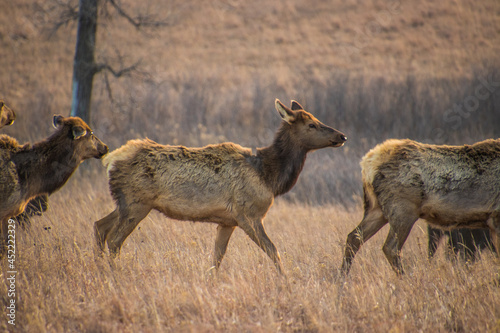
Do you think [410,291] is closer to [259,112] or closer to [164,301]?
[164,301]

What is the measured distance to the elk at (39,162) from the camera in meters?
6.03

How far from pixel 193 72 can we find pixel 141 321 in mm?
18791

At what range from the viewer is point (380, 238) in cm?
834

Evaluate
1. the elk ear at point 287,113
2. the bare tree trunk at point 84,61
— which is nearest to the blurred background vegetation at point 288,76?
the bare tree trunk at point 84,61

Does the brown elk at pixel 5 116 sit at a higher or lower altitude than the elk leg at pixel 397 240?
higher

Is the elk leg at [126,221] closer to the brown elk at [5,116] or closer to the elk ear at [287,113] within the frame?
the brown elk at [5,116]

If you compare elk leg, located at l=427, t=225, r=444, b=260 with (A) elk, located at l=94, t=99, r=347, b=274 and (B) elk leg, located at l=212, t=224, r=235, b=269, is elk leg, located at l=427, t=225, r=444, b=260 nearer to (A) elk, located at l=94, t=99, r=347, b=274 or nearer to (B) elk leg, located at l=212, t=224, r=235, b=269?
(A) elk, located at l=94, t=99, r=347, b=274

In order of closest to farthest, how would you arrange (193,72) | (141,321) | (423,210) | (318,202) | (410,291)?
(141,321) < (410,291) < (423,210) < (318,202) < (193,72)

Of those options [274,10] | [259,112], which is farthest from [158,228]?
[274,10]

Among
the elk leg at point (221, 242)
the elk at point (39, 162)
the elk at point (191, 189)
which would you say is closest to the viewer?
the elk at point (39, 162)

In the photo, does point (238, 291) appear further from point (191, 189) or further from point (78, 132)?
point (78, 132)

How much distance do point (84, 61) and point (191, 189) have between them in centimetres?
796

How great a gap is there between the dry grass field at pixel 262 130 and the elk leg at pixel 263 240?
187 mm

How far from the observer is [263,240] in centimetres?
625
